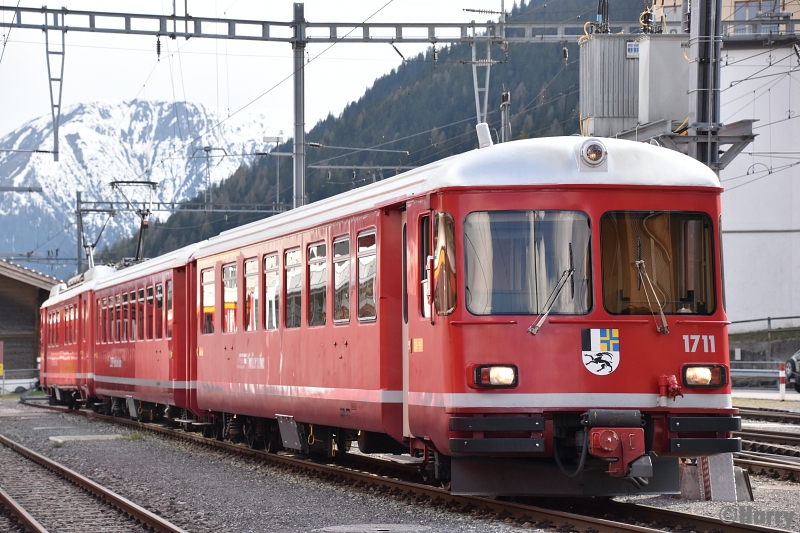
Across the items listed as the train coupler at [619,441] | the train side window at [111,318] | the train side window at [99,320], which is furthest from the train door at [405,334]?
the train side window at [99,320]

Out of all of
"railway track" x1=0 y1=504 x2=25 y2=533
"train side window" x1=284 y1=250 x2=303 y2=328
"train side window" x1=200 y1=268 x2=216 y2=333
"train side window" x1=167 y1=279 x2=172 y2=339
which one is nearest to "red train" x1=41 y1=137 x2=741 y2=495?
"train side window" x1=284 y1=250 x2=303 y2=328

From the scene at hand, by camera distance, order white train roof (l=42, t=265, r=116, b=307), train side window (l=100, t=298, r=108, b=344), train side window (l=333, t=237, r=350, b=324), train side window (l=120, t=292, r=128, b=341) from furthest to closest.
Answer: white train roof (l=42, t=265, r=116, b=307) → train side window (l=100, t=298, r=108, b=344) → train side window (l=120, t=292, r=128, b=341) → train side window (l=333, t=237, r=350, b=324)

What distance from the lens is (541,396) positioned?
9.57 meters

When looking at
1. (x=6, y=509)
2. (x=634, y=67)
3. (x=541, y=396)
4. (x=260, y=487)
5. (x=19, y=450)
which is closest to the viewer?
(x=541, y=396)

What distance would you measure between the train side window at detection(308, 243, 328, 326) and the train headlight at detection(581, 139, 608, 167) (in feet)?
12.3

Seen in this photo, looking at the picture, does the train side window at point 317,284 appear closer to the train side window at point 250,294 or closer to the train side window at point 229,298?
the train side window at point 250,294

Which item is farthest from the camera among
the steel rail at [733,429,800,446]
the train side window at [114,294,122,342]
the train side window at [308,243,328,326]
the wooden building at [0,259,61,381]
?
the wooden building at [0,259,61,381]

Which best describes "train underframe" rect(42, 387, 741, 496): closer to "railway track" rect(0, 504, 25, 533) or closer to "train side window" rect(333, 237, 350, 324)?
"train side window" rect(333, 237, 350, 324)

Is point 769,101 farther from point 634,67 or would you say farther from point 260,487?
point 260,487

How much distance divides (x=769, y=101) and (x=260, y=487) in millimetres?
34683

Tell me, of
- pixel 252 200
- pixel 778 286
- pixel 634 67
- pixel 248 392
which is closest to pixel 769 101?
pixel 778 286

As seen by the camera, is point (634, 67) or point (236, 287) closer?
point (236, 287)

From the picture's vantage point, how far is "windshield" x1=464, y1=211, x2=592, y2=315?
969cm

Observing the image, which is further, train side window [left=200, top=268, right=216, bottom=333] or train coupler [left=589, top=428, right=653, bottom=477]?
train side window [left=200, top=268, right=216, bottom=333]
